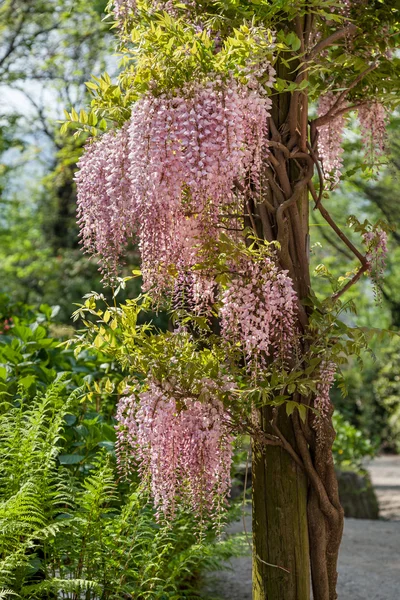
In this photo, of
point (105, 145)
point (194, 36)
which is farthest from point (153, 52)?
point (105, 145)

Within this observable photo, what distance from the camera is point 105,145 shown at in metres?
2.93

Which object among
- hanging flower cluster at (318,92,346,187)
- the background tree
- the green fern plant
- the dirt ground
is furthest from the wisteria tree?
the background tree

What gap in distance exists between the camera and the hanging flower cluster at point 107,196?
9.24 feet

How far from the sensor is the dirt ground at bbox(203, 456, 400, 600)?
4.65m

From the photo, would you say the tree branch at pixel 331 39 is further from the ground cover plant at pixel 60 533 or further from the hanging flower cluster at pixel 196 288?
the ground cover plant at pixel 60 533

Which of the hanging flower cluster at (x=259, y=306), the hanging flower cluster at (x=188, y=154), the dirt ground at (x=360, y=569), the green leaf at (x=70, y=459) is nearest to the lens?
the hanging flower cluster at (x=188, y=154)

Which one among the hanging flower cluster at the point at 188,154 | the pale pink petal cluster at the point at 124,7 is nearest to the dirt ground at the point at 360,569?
the hanging flower cluster at the point at 188,154

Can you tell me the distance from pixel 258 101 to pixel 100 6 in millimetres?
7917

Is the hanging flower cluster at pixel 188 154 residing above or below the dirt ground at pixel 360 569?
above

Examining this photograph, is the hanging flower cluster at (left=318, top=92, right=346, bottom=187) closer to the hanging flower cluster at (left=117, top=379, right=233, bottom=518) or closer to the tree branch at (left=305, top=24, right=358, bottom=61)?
the tree branch at (left=305, top=24, right=358, bottom=61)

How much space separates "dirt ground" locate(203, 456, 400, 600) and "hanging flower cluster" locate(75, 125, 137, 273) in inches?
91.3

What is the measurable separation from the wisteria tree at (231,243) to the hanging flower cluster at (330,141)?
0.18m

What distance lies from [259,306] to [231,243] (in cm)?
25

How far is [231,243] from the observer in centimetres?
276
